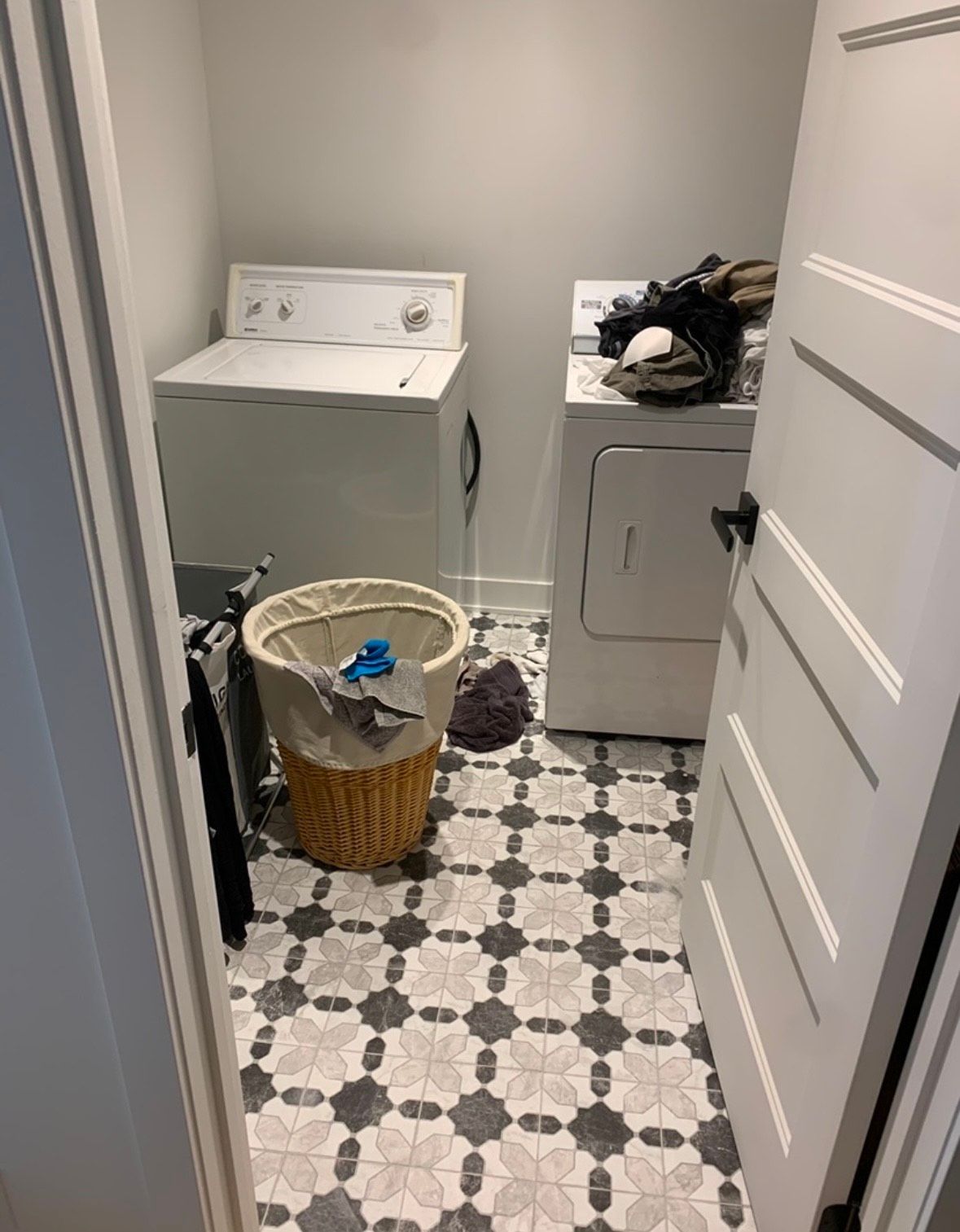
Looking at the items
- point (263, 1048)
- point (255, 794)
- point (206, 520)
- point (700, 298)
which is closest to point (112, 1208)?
point (263, 1048)

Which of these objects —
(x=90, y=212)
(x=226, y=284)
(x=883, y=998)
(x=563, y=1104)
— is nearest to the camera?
(x=90, y=212)

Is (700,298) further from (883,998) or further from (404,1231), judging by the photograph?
(404,1231)

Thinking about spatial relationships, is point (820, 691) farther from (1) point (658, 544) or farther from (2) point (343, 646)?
(2) point (343, 646)

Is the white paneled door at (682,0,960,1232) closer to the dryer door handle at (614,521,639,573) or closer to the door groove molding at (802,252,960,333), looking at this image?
the door groove molding at (802,252,960,333)

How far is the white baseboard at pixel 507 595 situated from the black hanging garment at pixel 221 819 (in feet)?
5.00

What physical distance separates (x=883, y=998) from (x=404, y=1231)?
2.81 ft

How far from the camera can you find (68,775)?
2.72ft

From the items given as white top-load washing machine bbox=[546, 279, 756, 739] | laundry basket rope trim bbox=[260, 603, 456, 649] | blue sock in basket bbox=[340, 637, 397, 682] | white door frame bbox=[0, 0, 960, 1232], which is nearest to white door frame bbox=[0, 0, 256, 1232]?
white door frame bbox=[0, 0, 960, 1232]

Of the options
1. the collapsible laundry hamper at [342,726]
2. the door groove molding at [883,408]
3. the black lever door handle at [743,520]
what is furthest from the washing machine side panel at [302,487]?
the door groove molding at [883,408]

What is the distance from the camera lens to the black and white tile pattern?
1460 mm

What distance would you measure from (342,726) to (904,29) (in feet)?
4.59

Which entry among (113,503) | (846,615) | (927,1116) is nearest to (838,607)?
(846,615)

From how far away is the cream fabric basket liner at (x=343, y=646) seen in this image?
1.86 meters

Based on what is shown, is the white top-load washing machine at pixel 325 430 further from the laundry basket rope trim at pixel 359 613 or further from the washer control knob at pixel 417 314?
the laundry basket rope trim at pixel 359 613
